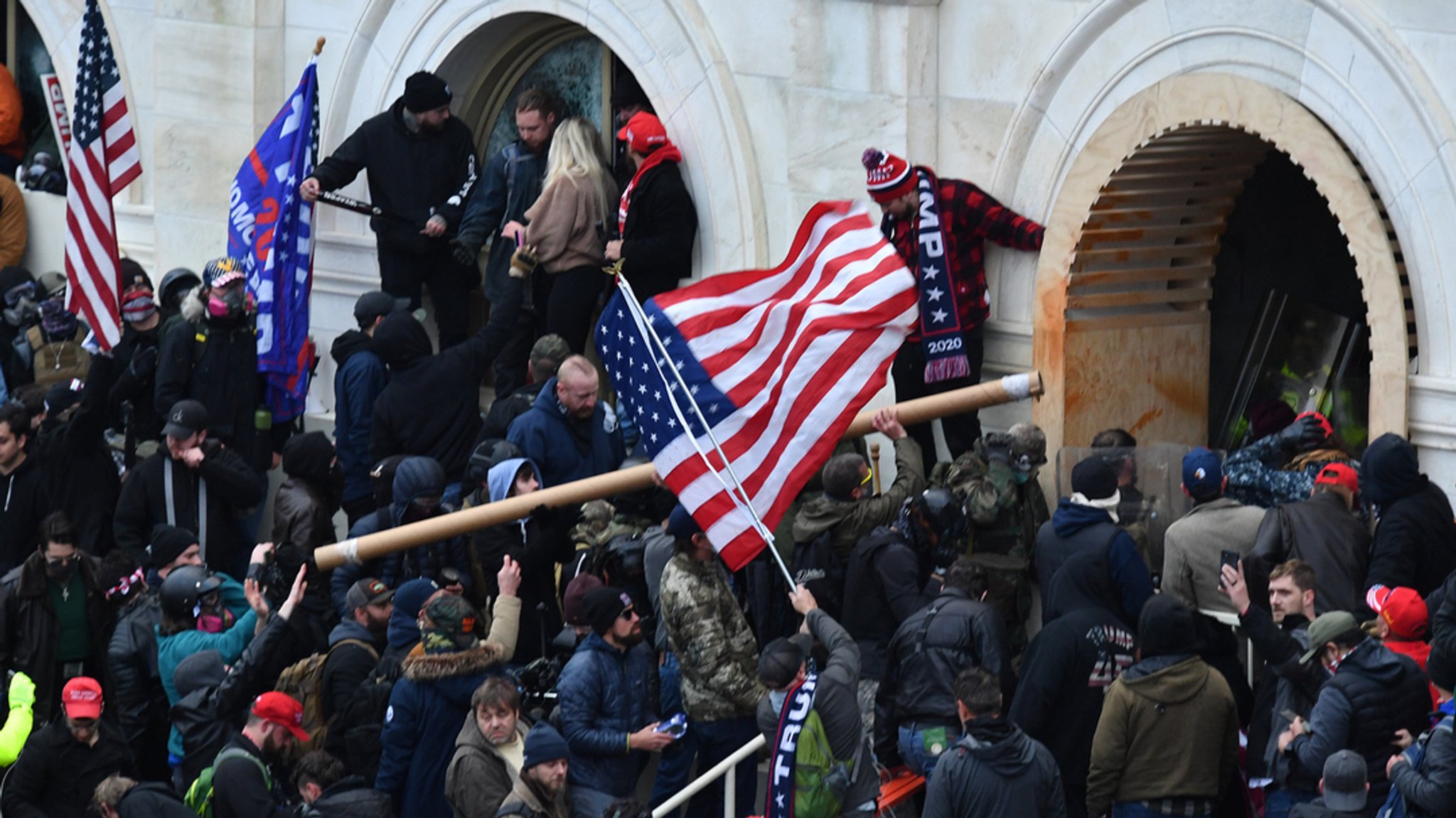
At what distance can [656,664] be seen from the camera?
11.1m

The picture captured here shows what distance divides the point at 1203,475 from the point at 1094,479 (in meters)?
0.47

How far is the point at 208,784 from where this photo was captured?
1054cm

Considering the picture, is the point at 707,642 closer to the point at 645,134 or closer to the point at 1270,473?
the point at 1270,473

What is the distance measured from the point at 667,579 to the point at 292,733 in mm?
1772

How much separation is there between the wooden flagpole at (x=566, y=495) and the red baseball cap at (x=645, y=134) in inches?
120

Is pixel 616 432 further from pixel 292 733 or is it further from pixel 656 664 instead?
pixel 292 733

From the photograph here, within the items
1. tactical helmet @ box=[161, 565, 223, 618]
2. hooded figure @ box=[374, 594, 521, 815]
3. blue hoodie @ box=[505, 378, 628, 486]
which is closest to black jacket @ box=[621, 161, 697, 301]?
blue hoodie @ box=[505, 378, 628, 486]

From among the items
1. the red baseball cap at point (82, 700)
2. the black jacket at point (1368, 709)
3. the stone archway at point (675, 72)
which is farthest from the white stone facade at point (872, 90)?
the red baseball cap at point (82, 700)

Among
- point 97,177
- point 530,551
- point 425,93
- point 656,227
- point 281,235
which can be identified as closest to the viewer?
point 530,551

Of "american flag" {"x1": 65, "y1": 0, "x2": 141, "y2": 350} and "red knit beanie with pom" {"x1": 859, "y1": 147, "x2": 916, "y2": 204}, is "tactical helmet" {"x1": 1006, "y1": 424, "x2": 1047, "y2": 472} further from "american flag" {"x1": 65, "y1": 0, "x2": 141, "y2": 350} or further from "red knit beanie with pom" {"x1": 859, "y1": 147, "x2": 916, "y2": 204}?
"american flag" {"x1": 65, "y1": 0, "x2": 141, "y2": 350}

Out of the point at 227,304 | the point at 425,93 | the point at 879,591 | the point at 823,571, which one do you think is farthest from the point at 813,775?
the point at 425,93

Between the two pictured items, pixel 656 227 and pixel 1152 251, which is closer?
pixel 1152 251

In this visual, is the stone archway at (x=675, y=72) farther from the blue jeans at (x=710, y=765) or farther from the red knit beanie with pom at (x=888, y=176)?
the blue jeans at (x=710, y=765)

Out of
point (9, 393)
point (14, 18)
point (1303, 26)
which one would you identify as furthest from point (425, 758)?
point (14, 18)
